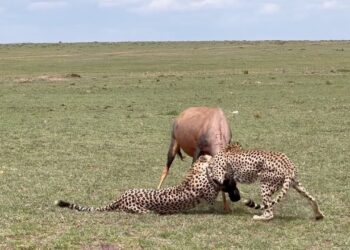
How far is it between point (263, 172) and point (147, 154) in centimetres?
621

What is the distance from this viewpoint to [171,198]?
9234 mm

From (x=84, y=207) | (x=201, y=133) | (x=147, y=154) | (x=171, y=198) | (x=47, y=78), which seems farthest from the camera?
(x=47, y=78)

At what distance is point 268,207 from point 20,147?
8.34 meters

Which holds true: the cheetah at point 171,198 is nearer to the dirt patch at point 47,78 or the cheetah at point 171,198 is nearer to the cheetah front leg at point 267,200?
the cheetah front leg at point 267,200

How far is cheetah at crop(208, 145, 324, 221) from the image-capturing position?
349 inches

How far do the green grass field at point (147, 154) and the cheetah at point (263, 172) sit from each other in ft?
0.86

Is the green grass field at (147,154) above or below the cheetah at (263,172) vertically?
below

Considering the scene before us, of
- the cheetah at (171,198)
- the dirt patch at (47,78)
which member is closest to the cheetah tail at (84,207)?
the cheetah at (171,198)

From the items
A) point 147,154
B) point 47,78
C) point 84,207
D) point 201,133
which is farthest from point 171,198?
point 47,78

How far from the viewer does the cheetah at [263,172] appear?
888cm

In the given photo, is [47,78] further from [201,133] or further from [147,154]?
[201,133]

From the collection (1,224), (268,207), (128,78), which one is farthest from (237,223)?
(128,78)

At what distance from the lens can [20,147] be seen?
621 inches

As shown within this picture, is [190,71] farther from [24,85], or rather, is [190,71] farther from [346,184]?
[346,184]
